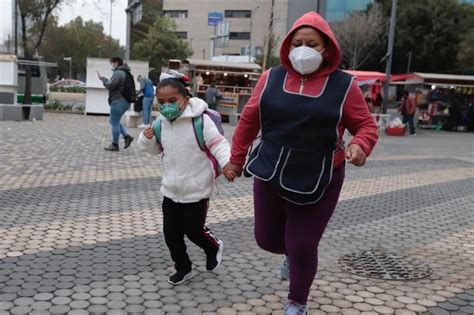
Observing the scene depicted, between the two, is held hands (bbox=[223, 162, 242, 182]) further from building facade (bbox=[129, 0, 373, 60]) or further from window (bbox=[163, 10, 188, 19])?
window (bbox=[163, 10, 188, 19])

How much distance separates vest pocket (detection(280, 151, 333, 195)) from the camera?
2.76 meters

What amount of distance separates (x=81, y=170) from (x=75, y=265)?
408 centimetres

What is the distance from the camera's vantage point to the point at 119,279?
12.0ft

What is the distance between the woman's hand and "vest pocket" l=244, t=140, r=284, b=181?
14.1 inches

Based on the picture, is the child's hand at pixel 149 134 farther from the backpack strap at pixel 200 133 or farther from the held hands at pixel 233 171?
the held hands at pixel 233 171

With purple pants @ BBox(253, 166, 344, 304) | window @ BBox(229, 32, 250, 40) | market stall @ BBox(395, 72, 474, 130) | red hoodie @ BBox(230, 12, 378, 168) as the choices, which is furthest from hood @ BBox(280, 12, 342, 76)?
window @ BBox(229, 32, 250, 40)

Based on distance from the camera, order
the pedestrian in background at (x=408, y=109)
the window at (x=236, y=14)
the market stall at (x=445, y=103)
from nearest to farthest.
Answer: the pedestrian in background at (x=408, y=109) < the market stall at (x=445, y=103) < the window at (x=236, y=14)

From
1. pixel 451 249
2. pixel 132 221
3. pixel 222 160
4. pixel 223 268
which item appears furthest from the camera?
pixel 132 221

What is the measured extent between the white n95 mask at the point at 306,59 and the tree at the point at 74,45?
5887cm

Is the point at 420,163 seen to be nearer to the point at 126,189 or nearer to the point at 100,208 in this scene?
the point at 126,189

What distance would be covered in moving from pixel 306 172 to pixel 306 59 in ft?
1.97

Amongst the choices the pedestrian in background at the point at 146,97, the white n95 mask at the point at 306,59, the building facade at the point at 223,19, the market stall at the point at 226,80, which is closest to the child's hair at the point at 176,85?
the white n95 mask at the point at 306,59

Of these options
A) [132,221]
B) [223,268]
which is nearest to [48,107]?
[132,221]

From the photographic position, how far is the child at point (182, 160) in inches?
135
